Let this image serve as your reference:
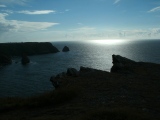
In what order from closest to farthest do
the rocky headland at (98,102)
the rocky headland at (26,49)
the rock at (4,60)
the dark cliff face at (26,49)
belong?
the rocky headland at (98,102) < the rock at (4,60) < the rocky headland at (26,49) < the dark cliff face at (26,49)

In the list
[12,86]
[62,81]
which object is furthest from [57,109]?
[12,86]

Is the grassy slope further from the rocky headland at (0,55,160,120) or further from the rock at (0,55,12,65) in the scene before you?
the rock at (0,55,12,65)

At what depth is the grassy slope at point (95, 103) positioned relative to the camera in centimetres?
1294

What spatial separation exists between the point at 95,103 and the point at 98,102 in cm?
34

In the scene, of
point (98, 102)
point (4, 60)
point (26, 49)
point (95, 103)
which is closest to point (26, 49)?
point (26, 49)

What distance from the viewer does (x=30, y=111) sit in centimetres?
1673

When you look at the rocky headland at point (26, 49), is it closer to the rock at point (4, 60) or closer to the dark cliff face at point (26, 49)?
the dark cliff face at point (26, 49)

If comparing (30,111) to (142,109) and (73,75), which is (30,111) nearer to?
(142,109)

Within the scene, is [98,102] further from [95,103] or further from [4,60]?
[4,60]

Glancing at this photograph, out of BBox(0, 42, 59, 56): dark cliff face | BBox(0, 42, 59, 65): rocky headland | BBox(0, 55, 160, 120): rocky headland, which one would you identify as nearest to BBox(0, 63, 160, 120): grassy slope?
BBox(0, 55, 160, 120): rocky headland

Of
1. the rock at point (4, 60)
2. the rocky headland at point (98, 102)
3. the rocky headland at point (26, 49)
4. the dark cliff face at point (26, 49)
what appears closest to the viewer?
the rocky headland at point (98, 102)

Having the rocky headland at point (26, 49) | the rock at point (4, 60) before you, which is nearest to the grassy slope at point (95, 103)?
the rock at point (4, 60)

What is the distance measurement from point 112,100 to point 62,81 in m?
9.90

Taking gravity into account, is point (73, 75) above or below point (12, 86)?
above
